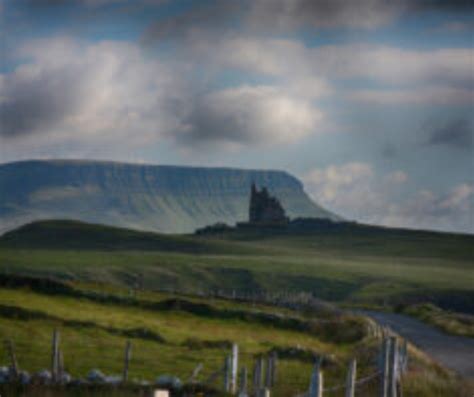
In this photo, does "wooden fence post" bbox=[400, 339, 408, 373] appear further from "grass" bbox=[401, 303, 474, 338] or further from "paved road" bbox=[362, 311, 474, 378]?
"grass" bbox=[401, 303, 474, 338]

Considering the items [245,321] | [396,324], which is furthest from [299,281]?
[245,321]

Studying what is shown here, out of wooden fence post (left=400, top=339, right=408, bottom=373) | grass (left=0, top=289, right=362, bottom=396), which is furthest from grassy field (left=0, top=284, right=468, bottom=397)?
wooden fence post (left=400, top=339, right=408, bottom=373)

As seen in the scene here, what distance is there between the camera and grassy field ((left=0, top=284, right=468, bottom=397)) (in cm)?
4125

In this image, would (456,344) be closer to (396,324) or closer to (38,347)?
(396,324)

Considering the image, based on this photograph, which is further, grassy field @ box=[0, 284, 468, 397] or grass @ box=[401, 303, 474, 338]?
grass @ box=[401, 303, 474, 338]

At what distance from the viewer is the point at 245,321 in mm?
74250

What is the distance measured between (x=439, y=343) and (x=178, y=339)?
1913 centimetres

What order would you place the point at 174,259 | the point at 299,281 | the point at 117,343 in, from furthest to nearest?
the point at 174,259 → the point at 299,281 → the point at 117,343

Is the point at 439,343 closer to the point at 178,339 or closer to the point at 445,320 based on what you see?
the point at 178,339

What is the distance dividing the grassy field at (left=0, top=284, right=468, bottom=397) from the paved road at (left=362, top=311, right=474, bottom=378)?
3430 mm

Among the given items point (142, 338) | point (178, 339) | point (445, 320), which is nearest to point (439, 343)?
point (178, 339)

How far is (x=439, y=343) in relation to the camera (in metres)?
68.1

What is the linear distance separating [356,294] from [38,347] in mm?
106705

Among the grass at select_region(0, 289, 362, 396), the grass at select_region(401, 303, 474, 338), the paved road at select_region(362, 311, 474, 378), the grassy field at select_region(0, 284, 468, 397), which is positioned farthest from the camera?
the grass at select_region(401, 303, 474, 338)
